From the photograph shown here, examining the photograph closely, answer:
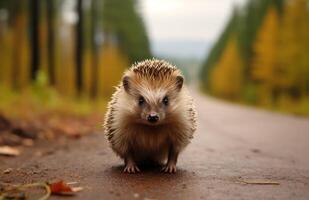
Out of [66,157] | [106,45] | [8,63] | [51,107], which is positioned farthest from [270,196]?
[106,45]

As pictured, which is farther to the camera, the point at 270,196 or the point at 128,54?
the point at 128,54

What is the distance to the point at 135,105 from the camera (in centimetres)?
646

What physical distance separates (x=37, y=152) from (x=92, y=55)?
Answer: 4209 cm

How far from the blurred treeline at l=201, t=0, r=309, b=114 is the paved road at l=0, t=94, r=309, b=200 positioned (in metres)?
20.6

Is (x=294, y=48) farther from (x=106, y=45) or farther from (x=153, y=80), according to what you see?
(x=153, y=80)

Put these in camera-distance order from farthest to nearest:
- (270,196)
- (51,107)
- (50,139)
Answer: (51,107) → (50,139) → (270,196)

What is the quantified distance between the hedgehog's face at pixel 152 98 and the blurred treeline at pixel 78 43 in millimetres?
24917

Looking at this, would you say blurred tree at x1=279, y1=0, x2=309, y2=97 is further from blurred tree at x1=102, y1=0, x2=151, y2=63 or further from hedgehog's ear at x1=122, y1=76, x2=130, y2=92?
hedgehog's ear at x1=122, y1=76, x2=130, y2=92

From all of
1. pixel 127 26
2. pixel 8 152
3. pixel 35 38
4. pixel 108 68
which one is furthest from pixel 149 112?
pixel 127 26

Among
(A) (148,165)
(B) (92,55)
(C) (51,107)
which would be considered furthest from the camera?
(B) (92,55)

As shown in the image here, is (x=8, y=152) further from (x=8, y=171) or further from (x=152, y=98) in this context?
(x=152, y=98)

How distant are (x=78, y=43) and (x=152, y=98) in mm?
27289

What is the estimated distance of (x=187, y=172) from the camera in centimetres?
661

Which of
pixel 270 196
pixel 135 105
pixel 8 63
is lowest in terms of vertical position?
pixel 270 196
